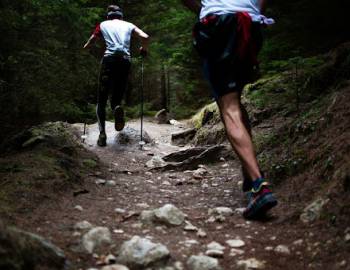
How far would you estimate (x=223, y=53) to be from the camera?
3.75m

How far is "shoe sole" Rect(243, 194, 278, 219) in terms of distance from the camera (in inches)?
133

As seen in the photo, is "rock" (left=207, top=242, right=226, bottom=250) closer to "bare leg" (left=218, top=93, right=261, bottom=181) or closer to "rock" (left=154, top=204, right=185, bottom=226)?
"rock" (left=154, top=204, right=185, bottom=226)

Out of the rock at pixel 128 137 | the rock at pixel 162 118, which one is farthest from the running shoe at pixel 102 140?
the rock at pixel 162 118

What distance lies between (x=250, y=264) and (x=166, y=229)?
87cm

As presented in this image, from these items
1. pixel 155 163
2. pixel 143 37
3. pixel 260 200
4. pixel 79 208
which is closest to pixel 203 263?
pixel 260 200

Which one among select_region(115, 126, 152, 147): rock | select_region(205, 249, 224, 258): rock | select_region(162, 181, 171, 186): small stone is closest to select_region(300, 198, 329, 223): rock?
select_region(205, 249, 224, 258): rock

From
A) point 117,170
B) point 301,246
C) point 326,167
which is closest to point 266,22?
point 326,167

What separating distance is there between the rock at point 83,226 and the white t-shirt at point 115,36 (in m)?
4.69

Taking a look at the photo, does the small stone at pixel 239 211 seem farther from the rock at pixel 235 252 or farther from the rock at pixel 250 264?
the rock at pixel 250 264

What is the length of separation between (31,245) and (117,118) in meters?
5.51

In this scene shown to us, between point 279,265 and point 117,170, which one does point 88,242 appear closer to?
point 279,265

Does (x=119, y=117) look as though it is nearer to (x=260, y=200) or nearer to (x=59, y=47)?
(x=59, y=47)

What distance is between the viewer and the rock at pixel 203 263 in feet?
8.63

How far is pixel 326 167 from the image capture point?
12.2ft
